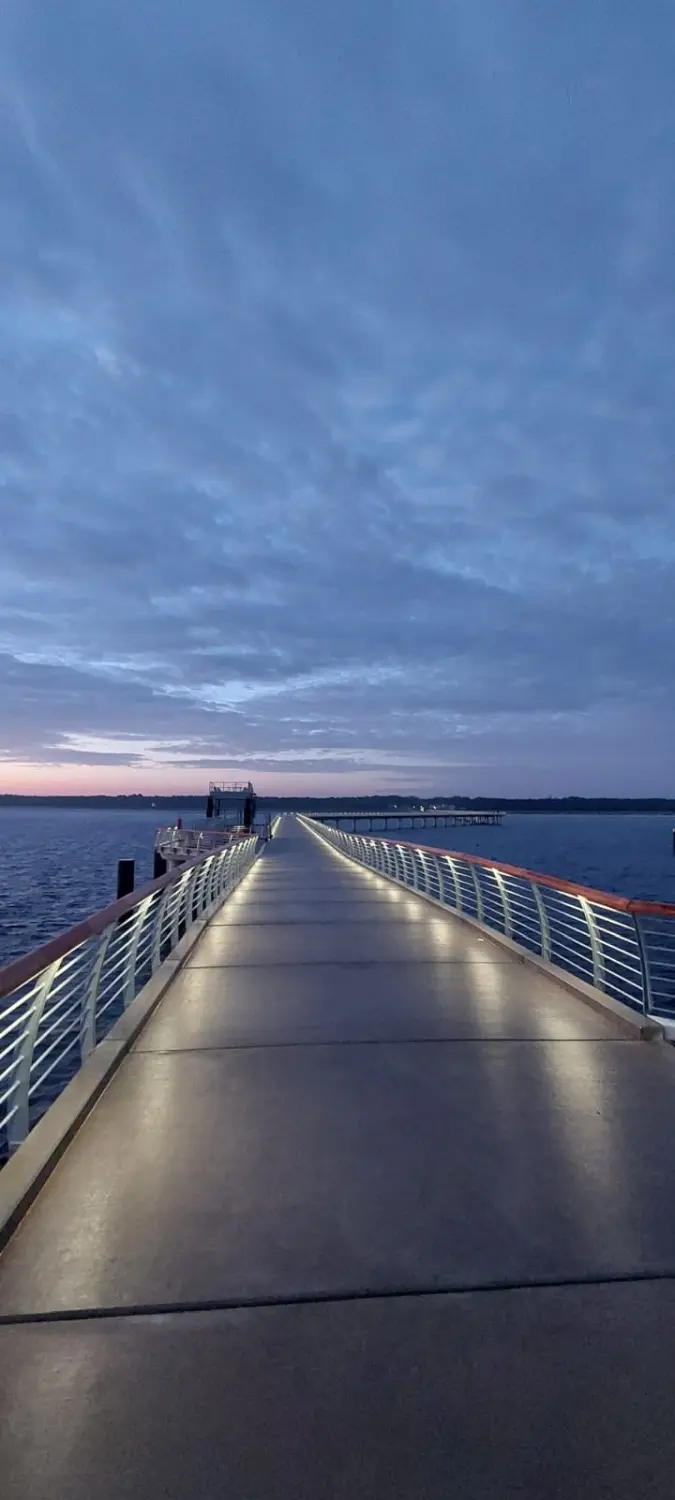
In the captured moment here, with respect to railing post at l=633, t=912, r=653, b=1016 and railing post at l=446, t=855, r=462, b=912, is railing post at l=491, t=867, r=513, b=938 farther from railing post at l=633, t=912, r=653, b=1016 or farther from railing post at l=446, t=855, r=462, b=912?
railing post at l=633, t=912, r=653, b=1016

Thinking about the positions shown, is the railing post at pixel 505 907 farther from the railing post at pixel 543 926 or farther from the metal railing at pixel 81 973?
the metal railing at pixel 81 973

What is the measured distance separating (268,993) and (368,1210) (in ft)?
12.3

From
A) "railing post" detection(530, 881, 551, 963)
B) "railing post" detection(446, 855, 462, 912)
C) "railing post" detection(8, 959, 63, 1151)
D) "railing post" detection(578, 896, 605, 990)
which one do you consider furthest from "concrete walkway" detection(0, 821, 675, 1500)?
"railing post" detection(446, 855, 462, 912)

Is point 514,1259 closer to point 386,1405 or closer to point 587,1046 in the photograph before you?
point 386,1405

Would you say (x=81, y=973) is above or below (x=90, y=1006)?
below

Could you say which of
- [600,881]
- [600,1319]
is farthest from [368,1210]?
[600,881]

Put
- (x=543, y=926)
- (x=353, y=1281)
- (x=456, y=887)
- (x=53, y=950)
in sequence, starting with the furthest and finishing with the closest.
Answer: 1. (x=456, y=887)
2. (x=543, y=926)
3. (x=53, y=950)
4. (x=353, y=1281)

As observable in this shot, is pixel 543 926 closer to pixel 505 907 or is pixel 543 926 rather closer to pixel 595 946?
pixel 595 946

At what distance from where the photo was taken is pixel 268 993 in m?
6.79

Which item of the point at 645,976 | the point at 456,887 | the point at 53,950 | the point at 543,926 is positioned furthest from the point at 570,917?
the point at 53,950

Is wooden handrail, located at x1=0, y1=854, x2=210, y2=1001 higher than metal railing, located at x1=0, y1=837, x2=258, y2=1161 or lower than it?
higher

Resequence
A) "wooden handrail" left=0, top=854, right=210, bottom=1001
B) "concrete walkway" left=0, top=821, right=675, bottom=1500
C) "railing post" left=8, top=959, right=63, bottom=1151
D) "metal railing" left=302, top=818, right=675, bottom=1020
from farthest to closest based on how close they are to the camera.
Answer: "metal railing" left=302, top=818, right=675, bottom=1020 < "railing post" left=8, top=959, right=63, bottom=1151 < "wooden handrail" left=0, top=854, right=210, bottom=1001 < "concrete walkway" left=0, top=821, right=675, bottom=1500

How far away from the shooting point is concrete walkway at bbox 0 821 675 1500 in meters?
1.97

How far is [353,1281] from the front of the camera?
2.66 meters
